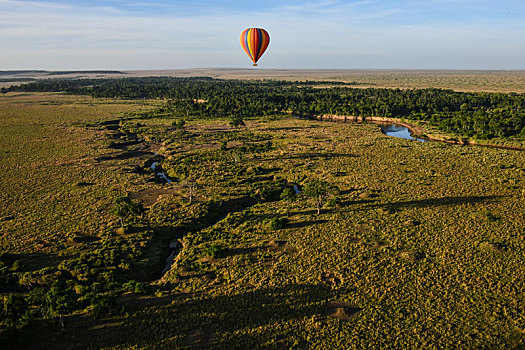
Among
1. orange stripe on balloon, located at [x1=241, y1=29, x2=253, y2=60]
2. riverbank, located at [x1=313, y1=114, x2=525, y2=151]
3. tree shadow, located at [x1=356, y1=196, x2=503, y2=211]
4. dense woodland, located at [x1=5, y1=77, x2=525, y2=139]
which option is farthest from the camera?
dense woodland, located at [x1=5, y1=77, x2=525, y2=139]

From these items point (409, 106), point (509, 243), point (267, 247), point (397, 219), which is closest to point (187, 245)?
point (267, 247)

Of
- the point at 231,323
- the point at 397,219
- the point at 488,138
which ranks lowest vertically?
the point at 231,323

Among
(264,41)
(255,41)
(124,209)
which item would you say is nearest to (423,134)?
(264,41)

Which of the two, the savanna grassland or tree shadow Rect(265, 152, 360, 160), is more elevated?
tree shadow Rect(265, 152, 360, 160)

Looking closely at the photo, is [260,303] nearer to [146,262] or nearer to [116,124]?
[146,262]

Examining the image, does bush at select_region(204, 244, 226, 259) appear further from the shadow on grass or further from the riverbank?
the riverbank

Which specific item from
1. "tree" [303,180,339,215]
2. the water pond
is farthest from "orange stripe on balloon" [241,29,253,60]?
the water pond
